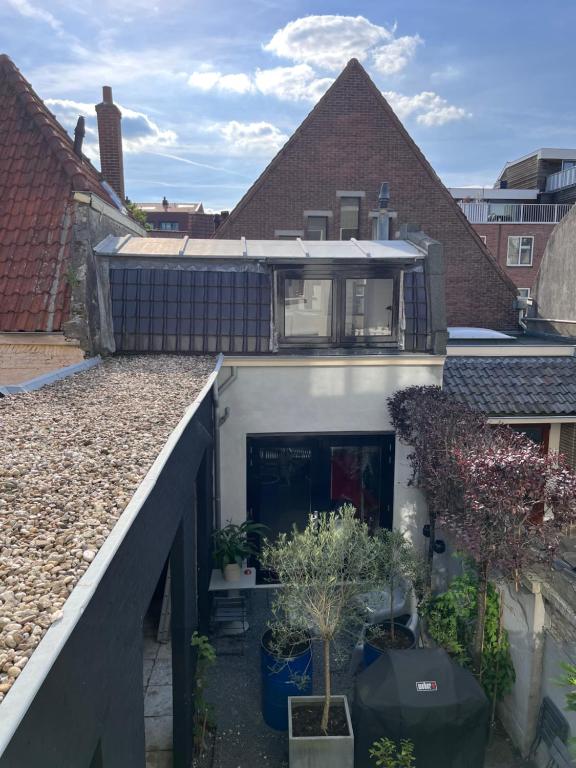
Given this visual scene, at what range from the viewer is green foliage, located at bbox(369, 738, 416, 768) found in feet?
17.5

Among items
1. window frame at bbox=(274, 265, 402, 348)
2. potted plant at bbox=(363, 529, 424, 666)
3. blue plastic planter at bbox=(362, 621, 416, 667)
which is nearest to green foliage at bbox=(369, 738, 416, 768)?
blue plastic planter at bbox=(362, 621, 416, 667)

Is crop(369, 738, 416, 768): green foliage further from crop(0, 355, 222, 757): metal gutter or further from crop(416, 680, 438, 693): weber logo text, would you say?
crop(0, 355, 222, 757): metal gutter

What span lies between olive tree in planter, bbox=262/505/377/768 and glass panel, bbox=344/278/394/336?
159 inches

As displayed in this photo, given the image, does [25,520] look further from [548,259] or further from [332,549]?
[548,259]

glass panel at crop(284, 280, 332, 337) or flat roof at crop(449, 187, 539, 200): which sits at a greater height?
flat roof at crop(449, 187, 539, 200)

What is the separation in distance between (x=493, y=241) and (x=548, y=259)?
15.8 m

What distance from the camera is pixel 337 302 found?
31.5 feet

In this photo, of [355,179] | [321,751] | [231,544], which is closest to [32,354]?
[231,544]

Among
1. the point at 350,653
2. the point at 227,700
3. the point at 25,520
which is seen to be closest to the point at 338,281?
the point at 350,653

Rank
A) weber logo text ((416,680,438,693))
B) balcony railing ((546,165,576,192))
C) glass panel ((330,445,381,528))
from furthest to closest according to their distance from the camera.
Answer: balcony railing ((546,165,576,192))
glass panel ((330,445,381,528))
weber logo text ((416,680,438,693))

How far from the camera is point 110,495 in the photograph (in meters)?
3.14

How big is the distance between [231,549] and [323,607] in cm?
326

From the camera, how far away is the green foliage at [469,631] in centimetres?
666

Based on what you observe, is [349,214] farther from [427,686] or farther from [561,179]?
[561,179]
